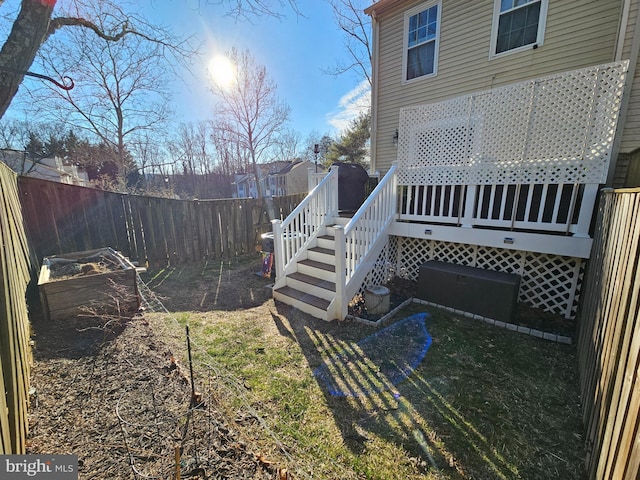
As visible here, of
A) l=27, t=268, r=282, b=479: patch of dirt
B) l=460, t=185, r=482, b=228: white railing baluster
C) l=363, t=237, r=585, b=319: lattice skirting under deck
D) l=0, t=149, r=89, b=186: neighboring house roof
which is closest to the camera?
l=27, t=268, r=282, b=479: patch of dirt

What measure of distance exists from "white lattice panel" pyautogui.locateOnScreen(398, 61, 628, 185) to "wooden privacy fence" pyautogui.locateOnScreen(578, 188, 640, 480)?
76.0 inches

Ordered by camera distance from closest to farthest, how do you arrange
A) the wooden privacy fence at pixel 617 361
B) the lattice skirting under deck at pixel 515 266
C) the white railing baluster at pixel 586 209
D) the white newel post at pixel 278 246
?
1. the wooden privacy fence at pixel 617 361
2. the white railing baluster at pixel 586 209
3. the lattice skirting under deck at pixel 515 266
4. the white newel post at pixel 278 246

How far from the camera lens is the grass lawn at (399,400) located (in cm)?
190

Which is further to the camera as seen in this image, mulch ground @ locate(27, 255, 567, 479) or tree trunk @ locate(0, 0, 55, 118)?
tree trunk @ locate(0, 0, 55, 118)

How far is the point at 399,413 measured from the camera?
2328mm

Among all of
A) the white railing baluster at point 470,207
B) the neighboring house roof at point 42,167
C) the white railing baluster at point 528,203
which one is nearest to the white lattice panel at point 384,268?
the white railing baluster at point 470,207

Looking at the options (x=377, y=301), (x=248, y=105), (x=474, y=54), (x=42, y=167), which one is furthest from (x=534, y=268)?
(x=42, y=167)

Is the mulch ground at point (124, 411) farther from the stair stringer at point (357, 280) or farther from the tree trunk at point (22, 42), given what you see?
the tree trunk at point (22, 42)

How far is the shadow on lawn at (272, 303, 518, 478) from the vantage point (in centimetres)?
191

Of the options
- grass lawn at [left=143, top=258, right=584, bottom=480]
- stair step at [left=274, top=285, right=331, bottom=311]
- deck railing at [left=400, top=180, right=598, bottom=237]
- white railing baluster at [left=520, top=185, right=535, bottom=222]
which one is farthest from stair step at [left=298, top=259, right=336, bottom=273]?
white railing baluster at [left=520, top=185, right=535, bottom=222]

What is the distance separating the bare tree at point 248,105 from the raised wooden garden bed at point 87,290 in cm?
1370

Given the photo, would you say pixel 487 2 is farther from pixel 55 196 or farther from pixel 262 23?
pixel 55 196

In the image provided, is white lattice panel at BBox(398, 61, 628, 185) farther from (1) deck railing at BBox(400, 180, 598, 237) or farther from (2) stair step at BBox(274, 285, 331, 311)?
(2) stair step at BBox(274, 285, 331, 311)

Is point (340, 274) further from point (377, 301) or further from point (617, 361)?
point (617, 361)
